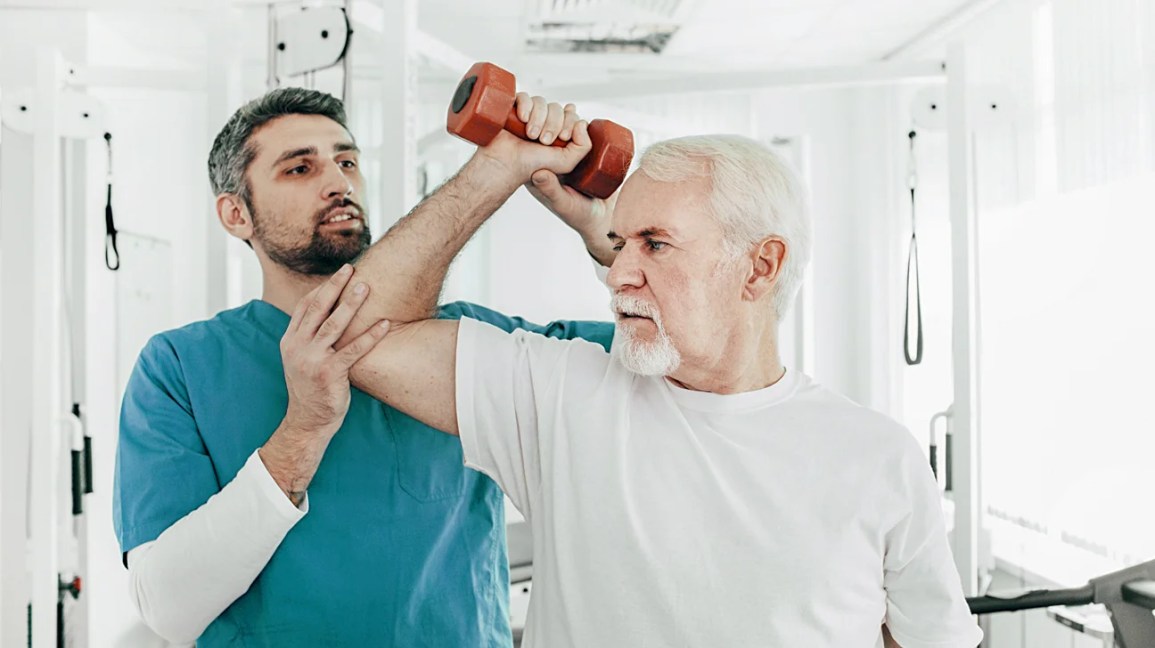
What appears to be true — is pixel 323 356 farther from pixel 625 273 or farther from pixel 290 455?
pixel 625 273

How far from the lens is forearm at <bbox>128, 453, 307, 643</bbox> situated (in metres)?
1.13

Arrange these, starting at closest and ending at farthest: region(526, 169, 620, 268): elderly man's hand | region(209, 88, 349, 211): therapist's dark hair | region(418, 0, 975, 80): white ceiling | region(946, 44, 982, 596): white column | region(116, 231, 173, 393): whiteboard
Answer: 1. region(526, 169, 620, 268): elderly man's hand
2. region(209, 88, 349, 211): therapist's dark hair
3. region(946, 44, 982, 596): white column
4. region(418, 0, 975, 80): white ceiling
5. region(116, 231, 173, 393): whiteboard

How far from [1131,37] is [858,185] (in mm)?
2212

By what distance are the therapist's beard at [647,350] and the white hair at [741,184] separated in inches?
5.4

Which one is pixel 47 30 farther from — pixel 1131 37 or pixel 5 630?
pixel 1131 37

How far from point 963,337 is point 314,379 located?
1485mm

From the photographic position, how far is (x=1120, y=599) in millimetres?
1856

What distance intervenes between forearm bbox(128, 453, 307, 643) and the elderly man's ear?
68 centimetres

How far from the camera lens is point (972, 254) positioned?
79.4 inches

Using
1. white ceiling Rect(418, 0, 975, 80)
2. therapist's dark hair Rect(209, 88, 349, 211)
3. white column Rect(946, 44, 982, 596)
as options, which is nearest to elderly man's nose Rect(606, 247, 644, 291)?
therapist's dark hair Rect(209, 88, 349, 211)

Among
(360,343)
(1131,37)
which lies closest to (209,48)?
(360,343)

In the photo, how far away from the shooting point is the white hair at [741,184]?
3.99ft

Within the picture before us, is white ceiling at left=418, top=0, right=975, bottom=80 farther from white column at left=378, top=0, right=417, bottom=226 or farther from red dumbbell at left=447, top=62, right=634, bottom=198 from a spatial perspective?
red dumbbell at left=447, top=62, right=634, bottom=198

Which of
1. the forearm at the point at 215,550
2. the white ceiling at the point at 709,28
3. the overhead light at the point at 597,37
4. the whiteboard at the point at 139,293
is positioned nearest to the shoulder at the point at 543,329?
the forearm at the point at 215,550
